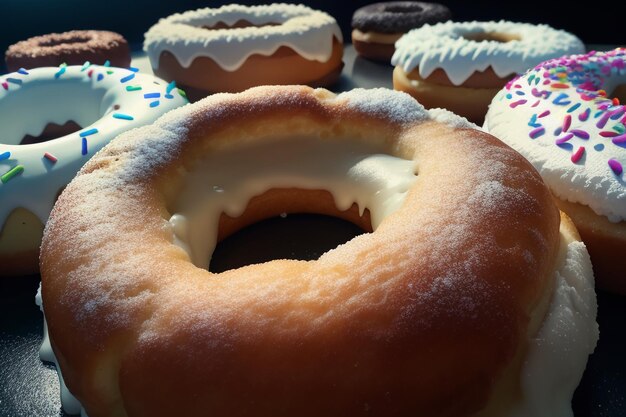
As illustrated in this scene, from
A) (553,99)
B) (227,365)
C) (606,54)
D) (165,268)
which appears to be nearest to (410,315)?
(227,365)

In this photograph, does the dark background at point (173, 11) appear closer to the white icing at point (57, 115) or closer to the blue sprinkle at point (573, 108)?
the white icing at point (57, 115)

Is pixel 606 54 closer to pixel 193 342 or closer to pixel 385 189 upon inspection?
pixel 385 189

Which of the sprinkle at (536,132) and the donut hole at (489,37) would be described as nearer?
the sprinkle at (536,132)

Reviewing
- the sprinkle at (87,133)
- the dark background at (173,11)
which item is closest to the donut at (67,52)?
the dark background at (173,11)

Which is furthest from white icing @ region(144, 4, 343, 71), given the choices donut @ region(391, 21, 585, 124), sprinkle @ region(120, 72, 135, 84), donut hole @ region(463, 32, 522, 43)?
donut hole @ region(463, 32, 522, 43)

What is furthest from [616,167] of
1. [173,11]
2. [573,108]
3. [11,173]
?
[173,11]

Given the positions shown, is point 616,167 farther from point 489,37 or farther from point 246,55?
point 246,55
